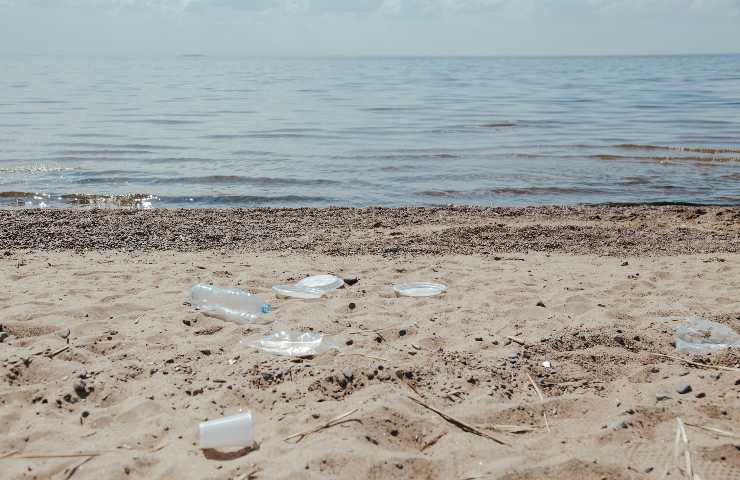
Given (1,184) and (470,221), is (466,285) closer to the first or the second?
(470,221)

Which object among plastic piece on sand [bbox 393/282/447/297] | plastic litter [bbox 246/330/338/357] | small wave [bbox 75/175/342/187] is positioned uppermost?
plastic litter [bbox 246/330/338/357]

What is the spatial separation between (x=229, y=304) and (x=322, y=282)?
0.74 m

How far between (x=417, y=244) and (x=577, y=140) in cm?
938

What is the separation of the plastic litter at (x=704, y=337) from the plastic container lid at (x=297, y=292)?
221 cm

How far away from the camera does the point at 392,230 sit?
22.8ft

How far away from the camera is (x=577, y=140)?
1432 cm

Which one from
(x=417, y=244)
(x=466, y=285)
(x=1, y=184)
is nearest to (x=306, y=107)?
(x=1, y=184)

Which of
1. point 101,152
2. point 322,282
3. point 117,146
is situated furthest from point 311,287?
point 117,146

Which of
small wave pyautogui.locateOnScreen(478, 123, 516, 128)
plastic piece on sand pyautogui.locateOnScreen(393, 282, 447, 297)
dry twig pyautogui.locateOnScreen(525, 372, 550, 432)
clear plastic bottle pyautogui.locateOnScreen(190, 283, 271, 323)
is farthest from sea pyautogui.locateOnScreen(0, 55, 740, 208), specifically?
dry twig pyautogui.locateOnScreen(525, 372, 550, 432)

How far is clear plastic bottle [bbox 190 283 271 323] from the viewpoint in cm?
401

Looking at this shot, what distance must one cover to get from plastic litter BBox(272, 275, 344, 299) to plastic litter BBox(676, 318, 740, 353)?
2209mm

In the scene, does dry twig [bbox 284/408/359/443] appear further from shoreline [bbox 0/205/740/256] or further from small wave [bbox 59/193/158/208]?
small wave [bbox 59/193/158/208]

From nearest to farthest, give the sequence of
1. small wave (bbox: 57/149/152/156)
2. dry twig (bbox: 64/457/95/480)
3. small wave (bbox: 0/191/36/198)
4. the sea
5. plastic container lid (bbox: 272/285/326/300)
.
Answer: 1. dry twig (bbox: 64/457/95/480)
2. plastic container lid (bbox: 272/285/326/300)
3. small wave (bbox: 0/191/36/198)
4. the sea
5. small wave (bbox: 57/149/152/156)

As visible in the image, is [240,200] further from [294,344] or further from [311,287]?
[294,344]
